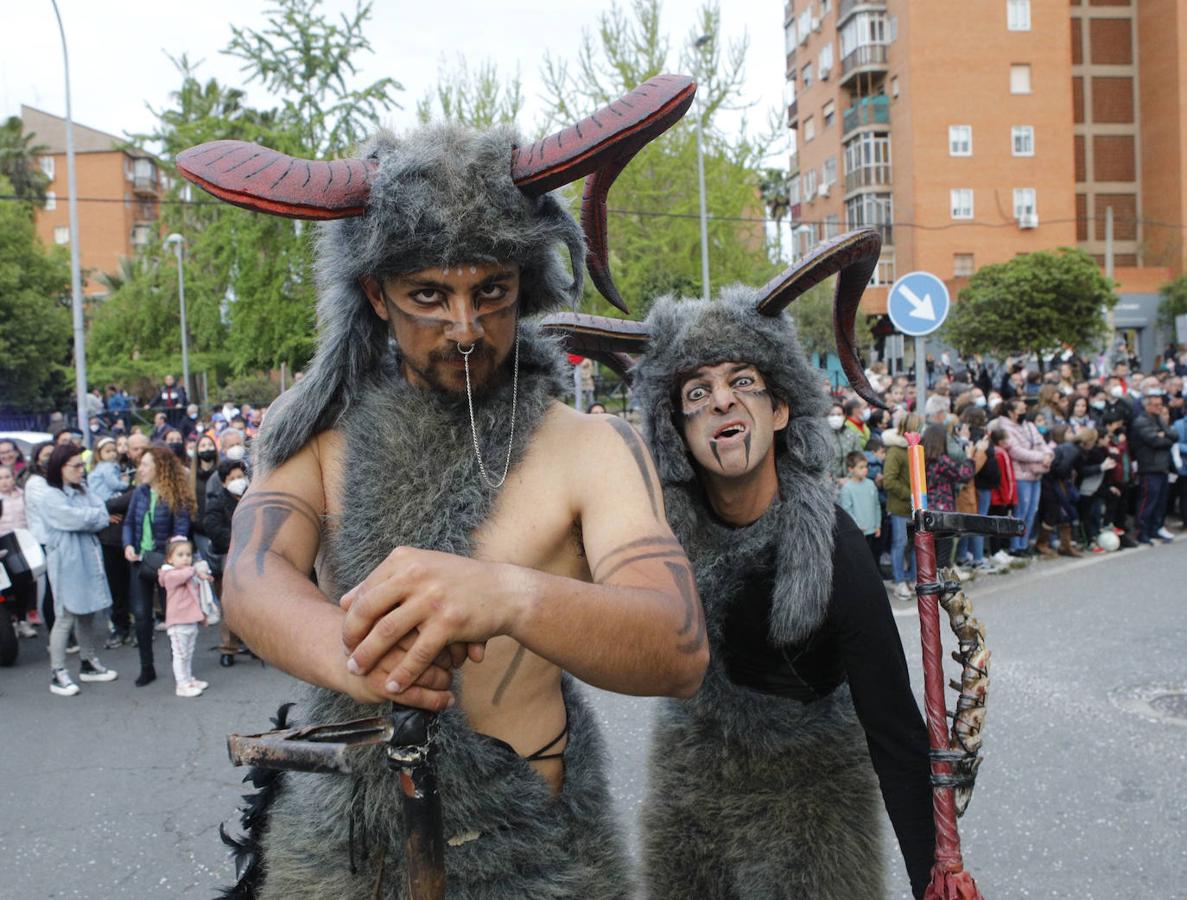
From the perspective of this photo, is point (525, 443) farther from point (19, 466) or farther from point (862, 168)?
point (862, 168)

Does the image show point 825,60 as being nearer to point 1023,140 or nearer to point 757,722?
point 1023,140

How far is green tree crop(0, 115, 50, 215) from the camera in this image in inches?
1687

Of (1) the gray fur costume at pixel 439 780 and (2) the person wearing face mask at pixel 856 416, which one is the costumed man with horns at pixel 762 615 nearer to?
(1) the gray fur costume at pixel 439 780

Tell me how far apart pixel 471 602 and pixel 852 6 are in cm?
4182

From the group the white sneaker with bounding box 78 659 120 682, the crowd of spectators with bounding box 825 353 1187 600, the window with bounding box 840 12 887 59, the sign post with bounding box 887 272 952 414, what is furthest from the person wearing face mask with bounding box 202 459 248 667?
the window with bounding box 840 12 887 59

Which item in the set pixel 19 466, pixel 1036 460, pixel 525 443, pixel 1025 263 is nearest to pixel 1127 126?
pixel 1025 263

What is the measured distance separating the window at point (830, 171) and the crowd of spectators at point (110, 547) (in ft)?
122

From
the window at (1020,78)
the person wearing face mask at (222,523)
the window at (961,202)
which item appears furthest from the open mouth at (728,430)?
the window at (1020,78)

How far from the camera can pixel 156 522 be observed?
700 centimetres

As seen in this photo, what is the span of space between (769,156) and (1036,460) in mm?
12418

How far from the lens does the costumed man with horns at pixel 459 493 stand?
1448mm

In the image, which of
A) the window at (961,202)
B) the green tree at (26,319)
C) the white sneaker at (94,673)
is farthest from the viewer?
the window at (961,202)

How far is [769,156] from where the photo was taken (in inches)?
801

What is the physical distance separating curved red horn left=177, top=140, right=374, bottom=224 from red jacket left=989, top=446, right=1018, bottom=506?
348 inches
